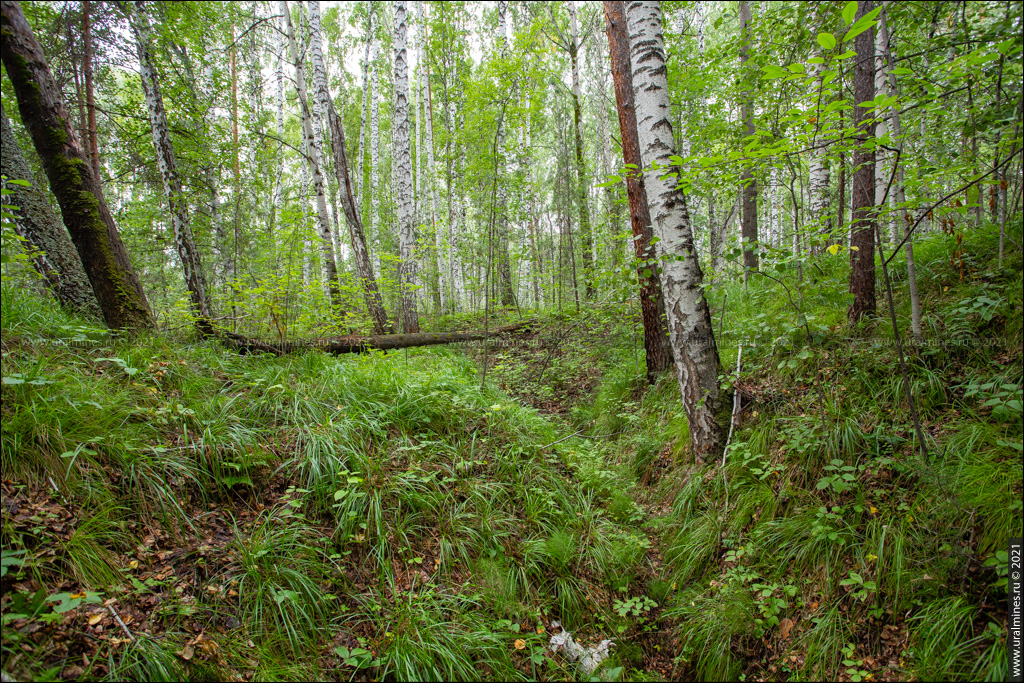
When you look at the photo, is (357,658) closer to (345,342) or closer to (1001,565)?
(1001,565)

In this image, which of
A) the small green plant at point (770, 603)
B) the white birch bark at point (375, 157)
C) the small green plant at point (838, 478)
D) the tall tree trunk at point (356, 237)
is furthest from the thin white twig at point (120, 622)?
the white birch bark at point (375, 157)

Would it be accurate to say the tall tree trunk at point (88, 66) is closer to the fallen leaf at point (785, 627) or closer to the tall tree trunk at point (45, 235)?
the tall tree trunk at point (45, 235)

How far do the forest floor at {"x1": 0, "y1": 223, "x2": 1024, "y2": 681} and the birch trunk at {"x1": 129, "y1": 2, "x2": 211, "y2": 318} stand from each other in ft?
7.51

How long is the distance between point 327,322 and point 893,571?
18.1 ft

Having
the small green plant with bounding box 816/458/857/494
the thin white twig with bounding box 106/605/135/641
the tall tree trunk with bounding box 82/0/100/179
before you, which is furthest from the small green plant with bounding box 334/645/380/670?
the tall tree trunk with bounding box 82/0/100/179

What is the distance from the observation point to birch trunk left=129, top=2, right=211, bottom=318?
564 cm

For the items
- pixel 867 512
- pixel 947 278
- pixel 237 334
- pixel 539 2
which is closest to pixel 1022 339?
pixel 947 278

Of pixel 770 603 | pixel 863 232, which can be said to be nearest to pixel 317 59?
pixel 863 232

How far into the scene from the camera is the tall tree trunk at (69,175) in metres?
3.60

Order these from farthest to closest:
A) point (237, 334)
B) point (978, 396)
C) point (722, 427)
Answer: point (237, 334), point (722, 427), point (978, 396)

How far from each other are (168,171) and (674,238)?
23.1ft

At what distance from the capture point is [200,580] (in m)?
2.16

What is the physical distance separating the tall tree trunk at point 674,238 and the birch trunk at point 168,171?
18.5 ft

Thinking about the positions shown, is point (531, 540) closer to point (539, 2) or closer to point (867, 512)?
point (867, 512)
